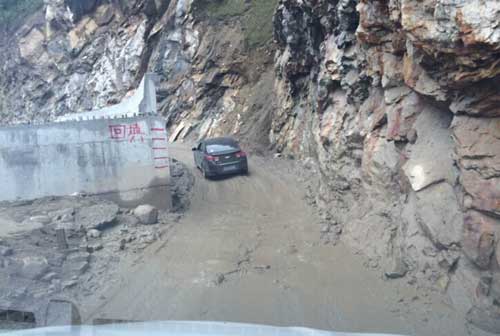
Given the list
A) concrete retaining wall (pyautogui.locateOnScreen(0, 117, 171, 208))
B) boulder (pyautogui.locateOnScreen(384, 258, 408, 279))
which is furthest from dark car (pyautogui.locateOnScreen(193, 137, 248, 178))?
boulder (pyautogui.locateOnScreen(384, 258, 408, 279))

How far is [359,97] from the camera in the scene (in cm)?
1291

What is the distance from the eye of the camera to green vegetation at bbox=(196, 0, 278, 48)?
96.8 feet

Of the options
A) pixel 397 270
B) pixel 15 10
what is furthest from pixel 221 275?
pixel 15 10

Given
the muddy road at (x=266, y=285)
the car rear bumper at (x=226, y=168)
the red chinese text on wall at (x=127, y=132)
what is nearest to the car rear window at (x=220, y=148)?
the car rear bumper at (x=226, y=168)

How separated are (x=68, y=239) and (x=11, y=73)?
38.4 metres

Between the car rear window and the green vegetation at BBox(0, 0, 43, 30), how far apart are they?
1274 inches

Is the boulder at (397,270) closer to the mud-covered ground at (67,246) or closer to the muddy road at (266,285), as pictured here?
the muddy road at (266,285)

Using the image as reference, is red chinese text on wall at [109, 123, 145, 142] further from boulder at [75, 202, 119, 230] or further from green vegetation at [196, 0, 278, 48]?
green vegetation at [196, 0, 278, 48]

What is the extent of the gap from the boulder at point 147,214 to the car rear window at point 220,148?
6.93 meters

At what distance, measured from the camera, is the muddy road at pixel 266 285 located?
7.94 metres

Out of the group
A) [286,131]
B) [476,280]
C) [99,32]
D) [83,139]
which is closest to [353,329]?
[476,280]

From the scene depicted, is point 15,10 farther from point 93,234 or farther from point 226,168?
point 93,234

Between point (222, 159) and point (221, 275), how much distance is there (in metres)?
10.1

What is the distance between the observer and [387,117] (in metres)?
10.7
